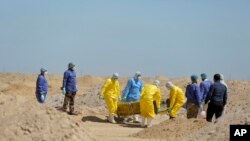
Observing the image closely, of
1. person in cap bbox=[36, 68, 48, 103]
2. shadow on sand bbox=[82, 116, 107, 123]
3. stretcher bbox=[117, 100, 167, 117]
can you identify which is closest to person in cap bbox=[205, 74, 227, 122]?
stretcher bbox=[117, 100, 167, 117]

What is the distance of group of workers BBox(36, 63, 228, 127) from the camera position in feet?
48.9

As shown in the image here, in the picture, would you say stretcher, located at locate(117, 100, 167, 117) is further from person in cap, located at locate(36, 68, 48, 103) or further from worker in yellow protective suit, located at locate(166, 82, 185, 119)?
person in cap, located at locate(36, 68, 48, 103)

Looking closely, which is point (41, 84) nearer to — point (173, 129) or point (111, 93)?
point (111, 93)

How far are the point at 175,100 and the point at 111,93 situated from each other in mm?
2465

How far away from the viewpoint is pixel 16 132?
10.4 metres

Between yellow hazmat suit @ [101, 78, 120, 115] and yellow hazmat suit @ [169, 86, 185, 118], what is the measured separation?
2.32 metres

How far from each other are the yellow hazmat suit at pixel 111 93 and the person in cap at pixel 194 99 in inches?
108

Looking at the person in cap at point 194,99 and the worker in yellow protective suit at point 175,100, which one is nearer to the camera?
the person in cap at point 194,99

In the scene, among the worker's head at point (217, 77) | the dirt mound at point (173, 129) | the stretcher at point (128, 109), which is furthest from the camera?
the stretcher at point (128, 109)

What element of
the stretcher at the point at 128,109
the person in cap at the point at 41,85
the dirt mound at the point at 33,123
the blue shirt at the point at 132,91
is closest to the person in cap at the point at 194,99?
the stretcher at the point at 128,109

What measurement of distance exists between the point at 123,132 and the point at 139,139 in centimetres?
267

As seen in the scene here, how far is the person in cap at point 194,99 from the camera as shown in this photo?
1759 cm

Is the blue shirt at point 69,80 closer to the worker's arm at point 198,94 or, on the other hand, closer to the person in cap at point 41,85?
the person in cap at point 41,85

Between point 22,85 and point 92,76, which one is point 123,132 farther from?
point 92,76
